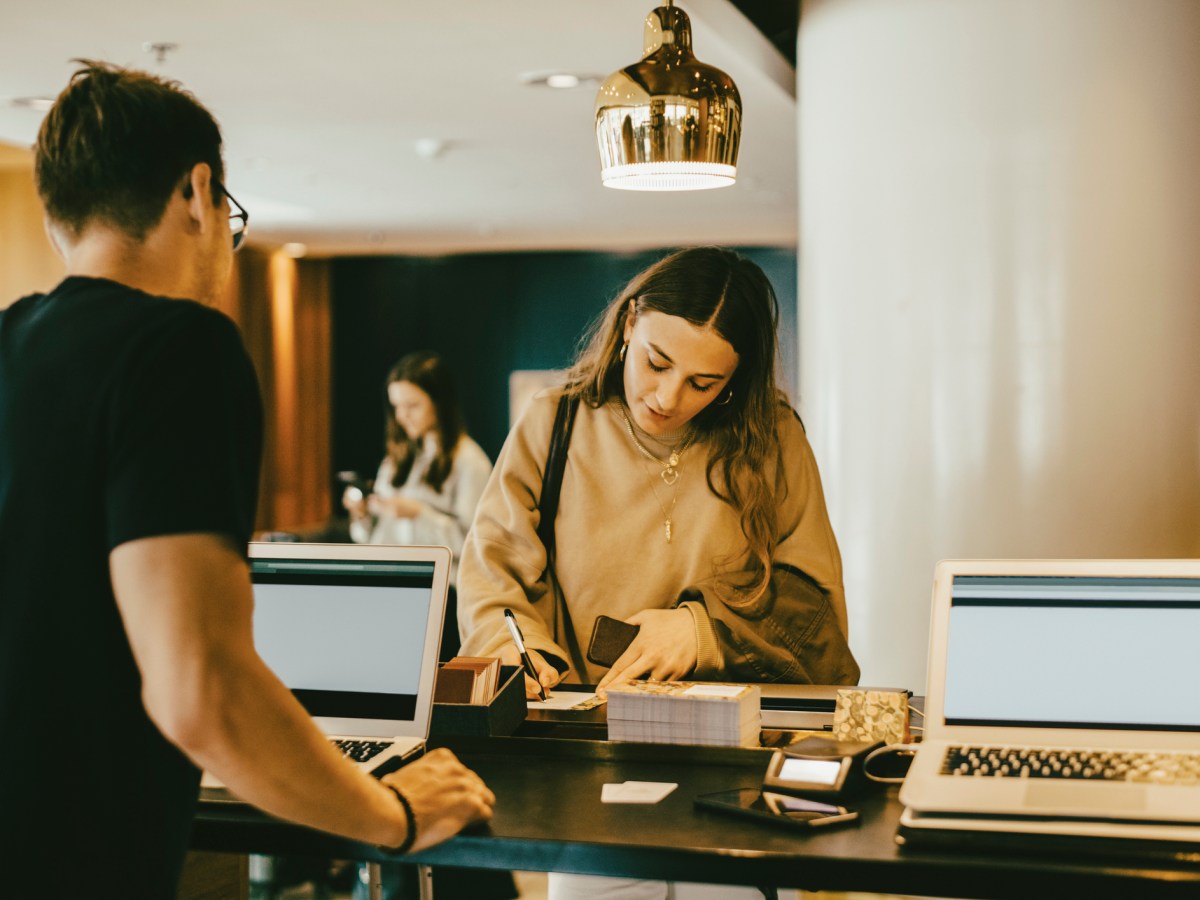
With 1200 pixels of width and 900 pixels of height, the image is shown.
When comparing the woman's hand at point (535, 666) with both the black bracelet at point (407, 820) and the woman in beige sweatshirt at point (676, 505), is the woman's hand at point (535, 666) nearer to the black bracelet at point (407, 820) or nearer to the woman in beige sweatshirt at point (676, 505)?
the woman in beige sweatshirt at point (676, 505)

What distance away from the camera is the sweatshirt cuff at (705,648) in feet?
6.56

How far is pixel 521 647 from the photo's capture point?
1.99m

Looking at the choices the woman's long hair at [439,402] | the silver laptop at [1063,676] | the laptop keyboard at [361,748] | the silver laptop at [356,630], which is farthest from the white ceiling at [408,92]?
the laptop keyboard at [361,748]

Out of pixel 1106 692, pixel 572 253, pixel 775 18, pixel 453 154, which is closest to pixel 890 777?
pixel 1106 692

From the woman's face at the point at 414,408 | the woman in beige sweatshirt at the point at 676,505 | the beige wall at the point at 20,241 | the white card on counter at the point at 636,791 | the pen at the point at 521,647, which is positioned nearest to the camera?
the white card on counter at the point at 636,791

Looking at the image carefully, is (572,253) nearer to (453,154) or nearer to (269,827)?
(453,154)

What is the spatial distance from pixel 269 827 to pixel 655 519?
94 centimetres

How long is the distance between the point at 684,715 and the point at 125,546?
855 mm

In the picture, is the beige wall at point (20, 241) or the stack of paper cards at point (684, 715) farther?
the beige wall at point (20, 241)

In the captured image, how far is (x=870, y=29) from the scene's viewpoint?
3.65 m

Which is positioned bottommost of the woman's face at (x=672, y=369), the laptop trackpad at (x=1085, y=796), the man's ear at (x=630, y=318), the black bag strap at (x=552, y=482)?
the laptop trackpad at (x=1085, y=796)

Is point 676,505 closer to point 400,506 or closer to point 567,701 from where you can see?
point 567,701

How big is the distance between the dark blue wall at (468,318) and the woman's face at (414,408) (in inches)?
203

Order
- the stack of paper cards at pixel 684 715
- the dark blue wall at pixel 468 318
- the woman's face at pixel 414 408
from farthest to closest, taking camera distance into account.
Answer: the dark blue wall at pixel 468 318 → the woman's face at pixel 414 408 → the stack of paper cards at pixel 684 715
